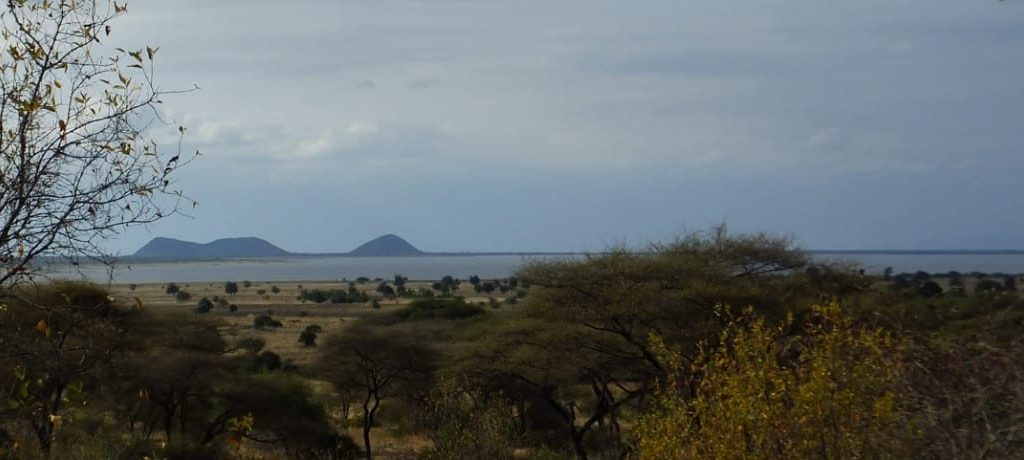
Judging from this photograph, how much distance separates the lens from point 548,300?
23344 millimetres

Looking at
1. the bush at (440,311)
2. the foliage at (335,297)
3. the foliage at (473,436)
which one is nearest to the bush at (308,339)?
the bush at (440,311)

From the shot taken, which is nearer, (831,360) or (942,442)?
(942,442)

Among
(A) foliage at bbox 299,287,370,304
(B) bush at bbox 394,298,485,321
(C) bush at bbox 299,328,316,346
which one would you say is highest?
(B) bush at bbox 394,298,485,321

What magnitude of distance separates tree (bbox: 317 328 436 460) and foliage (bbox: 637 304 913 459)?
64.7ft

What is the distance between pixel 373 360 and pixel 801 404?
21.6 m

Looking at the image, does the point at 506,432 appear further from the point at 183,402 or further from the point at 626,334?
the point at 183,402

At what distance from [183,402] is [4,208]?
22.8m

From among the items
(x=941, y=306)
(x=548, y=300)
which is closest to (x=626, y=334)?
(x=548, y=300)

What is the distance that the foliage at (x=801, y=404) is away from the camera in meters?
7.49

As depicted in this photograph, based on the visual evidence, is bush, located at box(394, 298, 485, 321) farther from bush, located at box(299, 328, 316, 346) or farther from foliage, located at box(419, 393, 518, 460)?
foliage, located at box(419, 393, 518, 460)

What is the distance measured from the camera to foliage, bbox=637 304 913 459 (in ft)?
24.6

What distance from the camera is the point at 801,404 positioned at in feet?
25.0

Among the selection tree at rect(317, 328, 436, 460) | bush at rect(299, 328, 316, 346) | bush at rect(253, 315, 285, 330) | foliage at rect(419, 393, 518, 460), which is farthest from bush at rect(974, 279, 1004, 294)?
bush at rect(253, 315, 285, 330)

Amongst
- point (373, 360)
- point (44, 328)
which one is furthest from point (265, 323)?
point (44, 328)
